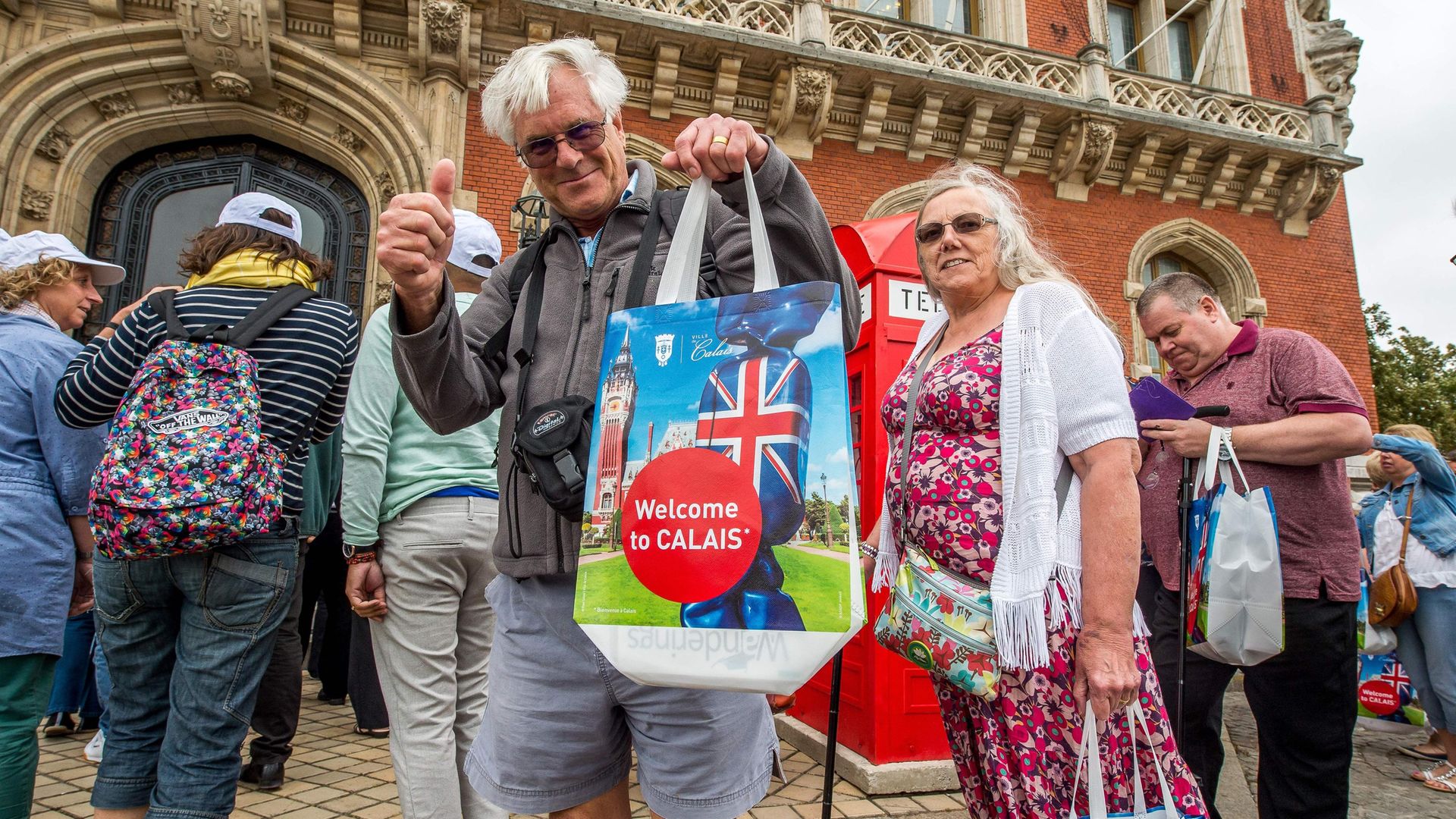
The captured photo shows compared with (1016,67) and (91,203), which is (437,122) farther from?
(1016,67)

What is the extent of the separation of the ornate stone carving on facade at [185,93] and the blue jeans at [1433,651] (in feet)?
36.1

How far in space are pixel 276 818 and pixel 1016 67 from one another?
11.1 metres

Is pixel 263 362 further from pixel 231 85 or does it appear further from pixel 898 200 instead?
pixel 898 200

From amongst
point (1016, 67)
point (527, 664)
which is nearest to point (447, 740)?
point (527, 664)

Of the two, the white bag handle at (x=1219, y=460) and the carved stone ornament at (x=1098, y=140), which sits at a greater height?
the carved stone ornament at (x=1098, y=140)

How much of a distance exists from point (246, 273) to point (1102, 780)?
2.62 meters

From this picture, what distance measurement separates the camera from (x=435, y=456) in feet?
8.28

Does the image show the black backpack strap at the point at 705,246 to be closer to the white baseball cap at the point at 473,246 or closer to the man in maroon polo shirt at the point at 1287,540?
the white baseball cap at the point at 473,246

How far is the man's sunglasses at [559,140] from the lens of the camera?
59.0 inches

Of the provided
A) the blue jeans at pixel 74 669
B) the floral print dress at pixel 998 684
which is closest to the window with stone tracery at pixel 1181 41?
the floral print dress at pixel 998 684

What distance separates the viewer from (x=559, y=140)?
150cm

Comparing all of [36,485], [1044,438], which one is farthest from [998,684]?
[36,485]

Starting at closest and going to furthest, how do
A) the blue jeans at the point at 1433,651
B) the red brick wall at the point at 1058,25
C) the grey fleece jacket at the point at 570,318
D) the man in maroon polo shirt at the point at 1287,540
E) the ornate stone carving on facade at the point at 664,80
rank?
the grey fleece jacket at the point at 570,318 < the man in maroon polo shirt at the point at 1287,540 < the blue jeans at the point at 1433,651 < the ornate stone carving on facade at the point at 664,80 < the red brick wall at the point at 1058,25

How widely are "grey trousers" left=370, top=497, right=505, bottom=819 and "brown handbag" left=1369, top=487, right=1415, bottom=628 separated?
473 centimetres
